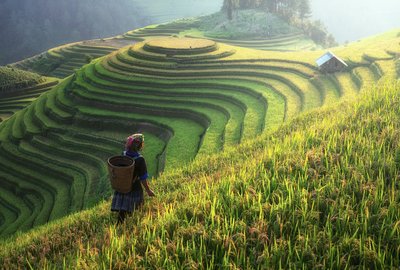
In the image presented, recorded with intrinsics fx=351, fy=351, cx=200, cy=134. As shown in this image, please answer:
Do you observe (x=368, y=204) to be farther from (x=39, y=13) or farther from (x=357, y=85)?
(x=39, y=13)

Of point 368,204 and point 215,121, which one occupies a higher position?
point 368,204

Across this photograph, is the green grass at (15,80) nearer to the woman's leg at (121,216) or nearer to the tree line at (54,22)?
the woman's leg at (121,216)

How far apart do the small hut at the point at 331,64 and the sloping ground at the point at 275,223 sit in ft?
58.6

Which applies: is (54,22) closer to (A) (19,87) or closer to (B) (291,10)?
(B) (291,10)

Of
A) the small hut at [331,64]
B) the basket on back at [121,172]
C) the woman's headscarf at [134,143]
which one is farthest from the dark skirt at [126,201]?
the small hut at [331,64]

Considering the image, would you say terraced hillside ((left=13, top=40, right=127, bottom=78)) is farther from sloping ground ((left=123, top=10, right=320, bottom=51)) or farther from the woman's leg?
the woman's leg

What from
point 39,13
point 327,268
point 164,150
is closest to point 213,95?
point 164,150

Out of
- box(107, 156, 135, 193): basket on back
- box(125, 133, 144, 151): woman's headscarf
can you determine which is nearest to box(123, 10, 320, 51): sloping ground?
box(125, 133, 144, 151): woman's headscarf

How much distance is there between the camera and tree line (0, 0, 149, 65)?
119 metres

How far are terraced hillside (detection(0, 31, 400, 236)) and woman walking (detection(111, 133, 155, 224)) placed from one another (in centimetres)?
1013

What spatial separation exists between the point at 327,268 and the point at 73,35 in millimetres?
139241

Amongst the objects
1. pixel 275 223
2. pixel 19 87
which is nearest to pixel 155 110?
pixel 275 223

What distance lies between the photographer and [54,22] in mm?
133625

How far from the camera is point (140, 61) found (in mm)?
30281
